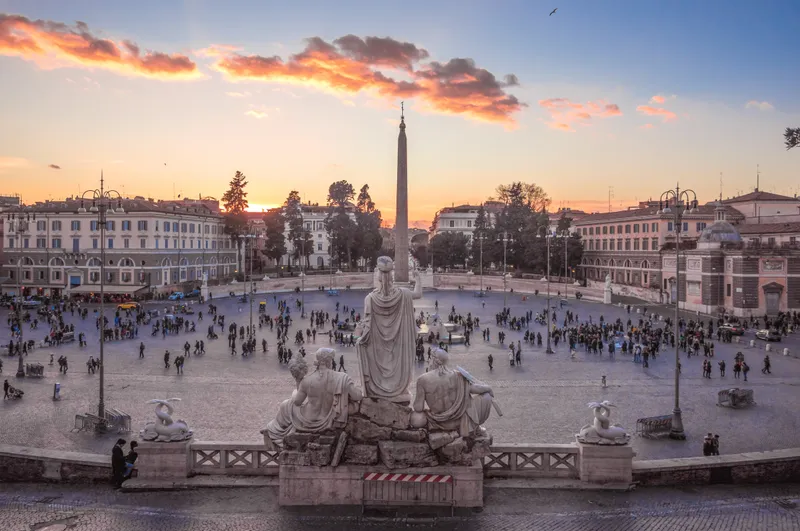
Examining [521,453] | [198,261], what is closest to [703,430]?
[521,453]

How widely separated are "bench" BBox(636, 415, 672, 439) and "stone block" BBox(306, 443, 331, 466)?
1141 cm

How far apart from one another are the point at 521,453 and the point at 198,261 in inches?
2464

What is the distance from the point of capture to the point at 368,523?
7.89m

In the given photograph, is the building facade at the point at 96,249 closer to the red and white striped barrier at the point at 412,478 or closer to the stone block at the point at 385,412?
the stone block at the point at 385,412

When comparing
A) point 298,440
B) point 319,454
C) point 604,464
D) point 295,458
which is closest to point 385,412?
point 319,454

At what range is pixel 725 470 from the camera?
938cm

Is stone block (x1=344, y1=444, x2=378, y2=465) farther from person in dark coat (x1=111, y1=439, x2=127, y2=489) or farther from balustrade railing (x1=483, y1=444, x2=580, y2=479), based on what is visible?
person in dark coat (x1=111, y1=439, x2=127, y2=489)

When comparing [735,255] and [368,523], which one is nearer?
[368,523]

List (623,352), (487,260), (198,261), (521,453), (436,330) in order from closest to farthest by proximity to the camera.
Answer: (521,453) → (623,352) → (436,330) → (198,261) → (487,260)

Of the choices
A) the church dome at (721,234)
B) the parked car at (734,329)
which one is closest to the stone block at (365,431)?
the parked car at (734,329)

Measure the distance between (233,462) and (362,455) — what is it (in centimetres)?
236

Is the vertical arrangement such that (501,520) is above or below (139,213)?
below

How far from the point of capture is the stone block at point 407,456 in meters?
8.26

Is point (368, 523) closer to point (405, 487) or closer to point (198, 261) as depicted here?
point (405, 487)
